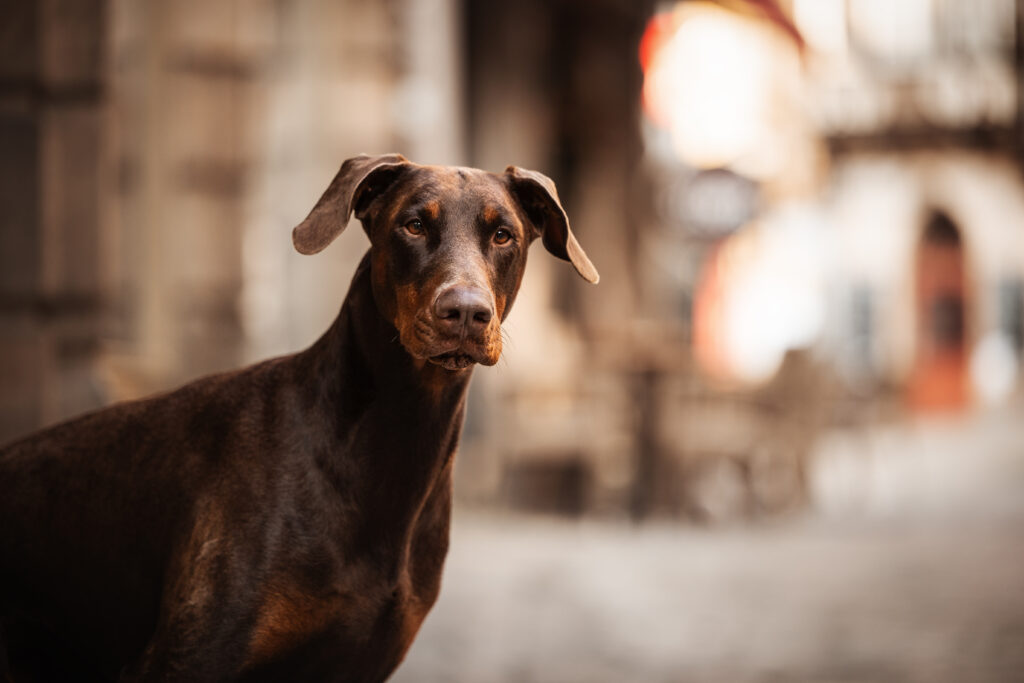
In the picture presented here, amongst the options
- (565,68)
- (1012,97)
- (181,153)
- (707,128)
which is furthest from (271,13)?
(1012,97)

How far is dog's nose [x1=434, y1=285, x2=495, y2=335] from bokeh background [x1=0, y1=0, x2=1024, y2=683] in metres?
2.92

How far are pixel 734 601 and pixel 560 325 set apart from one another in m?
8.96

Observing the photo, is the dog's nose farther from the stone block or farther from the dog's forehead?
the stone block

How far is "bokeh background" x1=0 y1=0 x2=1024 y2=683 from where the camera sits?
502cm

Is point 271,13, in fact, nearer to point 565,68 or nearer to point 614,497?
point 614,497

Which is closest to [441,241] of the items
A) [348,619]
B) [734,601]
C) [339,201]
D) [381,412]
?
[339,201]

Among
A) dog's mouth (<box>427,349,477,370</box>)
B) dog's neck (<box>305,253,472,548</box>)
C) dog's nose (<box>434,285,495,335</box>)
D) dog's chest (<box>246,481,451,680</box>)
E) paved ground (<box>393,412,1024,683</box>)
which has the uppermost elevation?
dog's nose (<box>434,285,495,335</box>)

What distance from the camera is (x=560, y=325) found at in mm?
16109

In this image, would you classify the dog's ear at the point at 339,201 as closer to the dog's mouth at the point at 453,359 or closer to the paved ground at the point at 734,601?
the dog's mouth at the point at 453,359

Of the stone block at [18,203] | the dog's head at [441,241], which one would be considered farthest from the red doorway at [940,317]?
the dog's head at [441,241]

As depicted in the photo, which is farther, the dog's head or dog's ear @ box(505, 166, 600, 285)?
dog's ear @ box(505, 166, 600, 285)

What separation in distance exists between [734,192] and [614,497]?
23.0 ft

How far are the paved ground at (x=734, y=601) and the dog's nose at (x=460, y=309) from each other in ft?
9.58

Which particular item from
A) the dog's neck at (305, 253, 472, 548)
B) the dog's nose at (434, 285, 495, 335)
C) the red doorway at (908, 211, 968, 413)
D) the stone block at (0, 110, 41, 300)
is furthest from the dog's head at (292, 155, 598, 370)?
the red doorway at (908, 211, 968, 413)
